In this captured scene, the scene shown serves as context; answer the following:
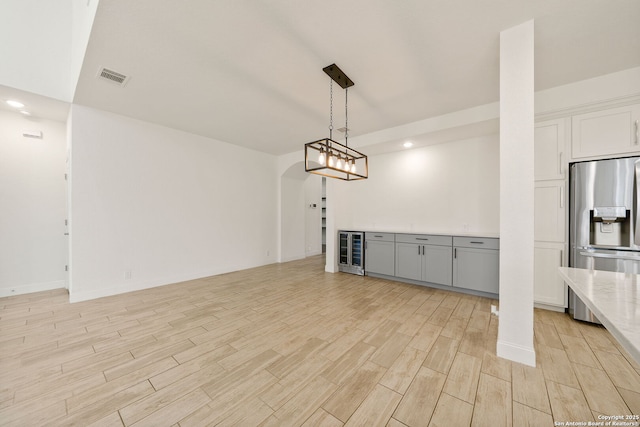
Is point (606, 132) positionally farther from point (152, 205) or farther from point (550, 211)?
point (152, 205)

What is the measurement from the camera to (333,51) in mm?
2221

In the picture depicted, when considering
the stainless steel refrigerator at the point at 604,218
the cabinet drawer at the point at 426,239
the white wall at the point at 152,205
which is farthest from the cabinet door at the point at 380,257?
the white wall at the point at 152,205

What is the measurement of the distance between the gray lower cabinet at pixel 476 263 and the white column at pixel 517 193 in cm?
165

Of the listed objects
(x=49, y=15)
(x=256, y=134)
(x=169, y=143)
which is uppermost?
(x=49, y=15)

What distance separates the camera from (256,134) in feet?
14.9

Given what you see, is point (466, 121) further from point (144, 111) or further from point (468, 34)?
point (144, 111)

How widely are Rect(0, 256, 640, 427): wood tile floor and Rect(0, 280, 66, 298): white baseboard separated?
0.48 m

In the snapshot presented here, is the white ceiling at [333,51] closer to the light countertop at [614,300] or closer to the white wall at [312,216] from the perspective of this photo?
the light countertop at [614,300]

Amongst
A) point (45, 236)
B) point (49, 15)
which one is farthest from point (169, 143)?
point (45, 236)

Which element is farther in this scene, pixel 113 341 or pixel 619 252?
pixel 619 252

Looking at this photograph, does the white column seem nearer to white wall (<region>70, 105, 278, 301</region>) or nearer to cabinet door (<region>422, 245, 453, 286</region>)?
cabinet door (<region>422, 245, 453, 286</region>)

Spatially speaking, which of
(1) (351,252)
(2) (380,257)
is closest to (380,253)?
(2) (380,257)

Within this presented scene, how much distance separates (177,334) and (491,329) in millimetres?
3296

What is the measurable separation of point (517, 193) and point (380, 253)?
9.14 feet
